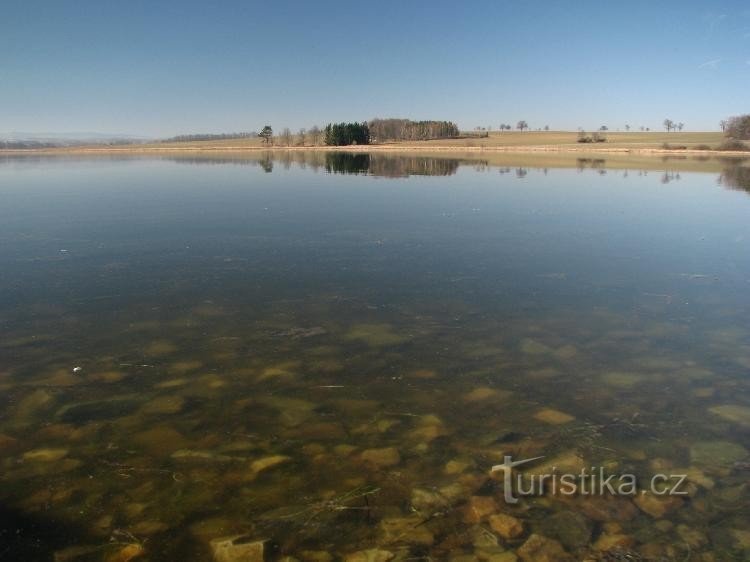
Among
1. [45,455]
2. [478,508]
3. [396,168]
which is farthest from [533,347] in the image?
[396,168]

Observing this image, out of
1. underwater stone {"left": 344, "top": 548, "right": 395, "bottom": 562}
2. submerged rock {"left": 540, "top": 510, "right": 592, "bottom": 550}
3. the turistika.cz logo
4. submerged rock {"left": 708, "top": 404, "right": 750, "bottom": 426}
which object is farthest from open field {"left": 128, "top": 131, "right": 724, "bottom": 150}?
underwater stone {"left": 344, "top": 548, "right": 395, "bottom": 562}

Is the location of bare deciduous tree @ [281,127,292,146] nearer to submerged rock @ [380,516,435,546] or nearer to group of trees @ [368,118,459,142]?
group of trees @ [368,118,459,142]

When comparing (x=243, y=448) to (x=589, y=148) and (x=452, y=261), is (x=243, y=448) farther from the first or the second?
(x=589, y=148)

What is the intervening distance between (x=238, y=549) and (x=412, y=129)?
126662mm

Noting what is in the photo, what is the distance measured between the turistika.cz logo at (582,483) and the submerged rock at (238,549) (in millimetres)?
1652

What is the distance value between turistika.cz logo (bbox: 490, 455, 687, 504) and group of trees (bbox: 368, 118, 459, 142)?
12225cm

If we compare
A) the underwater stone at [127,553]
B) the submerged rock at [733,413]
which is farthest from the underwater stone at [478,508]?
the submerged rock at [733,413]

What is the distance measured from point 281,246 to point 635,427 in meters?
8.26

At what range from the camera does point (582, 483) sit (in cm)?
378

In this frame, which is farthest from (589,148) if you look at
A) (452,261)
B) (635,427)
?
(635,427)

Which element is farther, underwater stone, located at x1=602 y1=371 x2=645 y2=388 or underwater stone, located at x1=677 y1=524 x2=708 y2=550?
underwater stone, located at x1=602 y1=371 x2=645 y2=388

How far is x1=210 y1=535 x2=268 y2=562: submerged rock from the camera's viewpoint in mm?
3086

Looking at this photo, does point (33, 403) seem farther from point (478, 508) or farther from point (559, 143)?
point (559, 143)

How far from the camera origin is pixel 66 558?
10.1 ft
